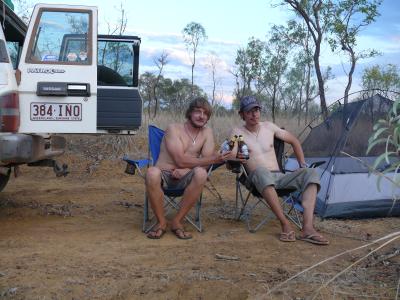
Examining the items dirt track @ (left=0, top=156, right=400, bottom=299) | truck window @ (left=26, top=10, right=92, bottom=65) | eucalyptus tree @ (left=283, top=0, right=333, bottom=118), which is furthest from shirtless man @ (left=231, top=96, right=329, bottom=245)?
eucalyptus tree @ (left=283, top=0, right=333, bottom=118)

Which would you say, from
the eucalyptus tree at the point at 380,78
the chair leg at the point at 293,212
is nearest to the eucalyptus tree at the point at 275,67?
the eucalyptus tree at the point at 380,78

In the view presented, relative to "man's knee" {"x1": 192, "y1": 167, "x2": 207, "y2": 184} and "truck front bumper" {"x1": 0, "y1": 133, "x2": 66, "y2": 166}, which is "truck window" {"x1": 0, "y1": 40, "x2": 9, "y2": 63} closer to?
"truck front bumper" {"x1": 0, "y1": 133, "x2": 66, "y2": 166}

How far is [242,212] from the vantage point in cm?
491

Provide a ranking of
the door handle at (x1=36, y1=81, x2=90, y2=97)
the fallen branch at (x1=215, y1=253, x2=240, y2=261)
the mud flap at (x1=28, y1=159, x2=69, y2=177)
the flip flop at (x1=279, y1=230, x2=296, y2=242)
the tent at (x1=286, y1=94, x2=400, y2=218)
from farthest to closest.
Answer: the tent at (x1=286, y1=94, x2=400, y2=218) < the mud flap at (x1=28, y1=159, x2=69, y2=177) < the flip flop at (x1=279, y1=230, x2=296, y2=242) < the door handle at (x1=36, y1=81, x2=90, y2=97) < the fallen branch at (x1=215, y1=253, x2=240, y2=261)

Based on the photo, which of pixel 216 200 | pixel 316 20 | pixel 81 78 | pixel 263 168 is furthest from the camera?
pixel 316 20

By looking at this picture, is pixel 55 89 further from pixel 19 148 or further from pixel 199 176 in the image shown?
pixel 199 176

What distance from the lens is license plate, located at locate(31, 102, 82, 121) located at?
4.09m

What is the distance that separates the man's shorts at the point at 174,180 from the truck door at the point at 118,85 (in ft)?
A: 1.66

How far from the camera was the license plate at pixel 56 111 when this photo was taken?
4.09 m

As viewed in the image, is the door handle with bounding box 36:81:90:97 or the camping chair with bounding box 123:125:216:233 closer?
the door handle with bounding box 36:81:90:97

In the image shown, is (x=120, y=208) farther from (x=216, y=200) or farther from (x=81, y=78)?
(x=81, y=78)

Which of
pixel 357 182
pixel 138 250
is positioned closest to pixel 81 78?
pixel 138 250

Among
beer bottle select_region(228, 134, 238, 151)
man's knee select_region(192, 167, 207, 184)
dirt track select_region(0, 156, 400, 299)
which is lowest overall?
dirt track select_region(0, 156, 400, 299)

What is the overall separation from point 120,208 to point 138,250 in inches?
65.0
